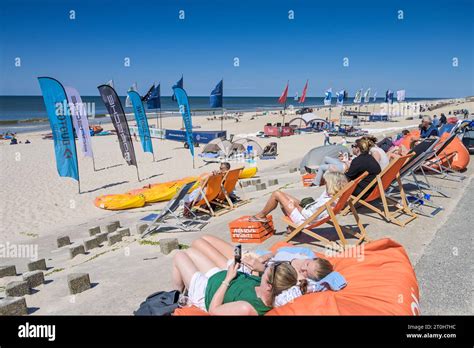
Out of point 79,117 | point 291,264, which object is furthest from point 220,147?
point 291,264

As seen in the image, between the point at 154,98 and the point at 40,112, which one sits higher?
the point at 40,112

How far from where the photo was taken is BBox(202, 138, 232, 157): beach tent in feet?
56.5

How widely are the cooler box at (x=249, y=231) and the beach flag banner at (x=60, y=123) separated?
24.8 feet

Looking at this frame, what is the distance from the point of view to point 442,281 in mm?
Answer: 3436

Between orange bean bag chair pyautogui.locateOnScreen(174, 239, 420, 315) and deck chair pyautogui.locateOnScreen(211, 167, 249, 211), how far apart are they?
4.11m

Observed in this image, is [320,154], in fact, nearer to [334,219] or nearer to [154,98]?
[334,219]

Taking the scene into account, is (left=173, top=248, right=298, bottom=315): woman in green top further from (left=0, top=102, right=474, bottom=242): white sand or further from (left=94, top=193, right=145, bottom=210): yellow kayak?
(left=94, top=193, right=145, bottom=210): yellow kayak

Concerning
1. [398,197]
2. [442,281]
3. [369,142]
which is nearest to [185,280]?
[442,281]

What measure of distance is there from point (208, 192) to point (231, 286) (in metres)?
4.45

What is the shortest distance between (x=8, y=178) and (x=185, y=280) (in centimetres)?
1265

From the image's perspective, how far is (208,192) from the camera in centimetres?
708

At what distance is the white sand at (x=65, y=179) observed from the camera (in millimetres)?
8548

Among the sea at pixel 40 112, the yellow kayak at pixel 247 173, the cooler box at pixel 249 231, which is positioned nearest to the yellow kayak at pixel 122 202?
the yellow kayak at pixel 247 173
